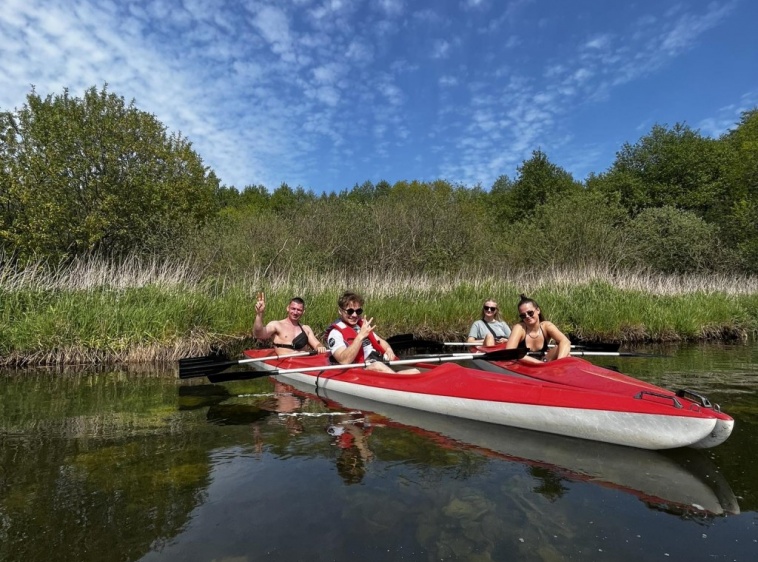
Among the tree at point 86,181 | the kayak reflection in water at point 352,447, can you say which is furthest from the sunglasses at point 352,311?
the tree at point 86,181

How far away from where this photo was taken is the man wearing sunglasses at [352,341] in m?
5.60

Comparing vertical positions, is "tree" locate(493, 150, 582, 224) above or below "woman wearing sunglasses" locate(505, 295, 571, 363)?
above

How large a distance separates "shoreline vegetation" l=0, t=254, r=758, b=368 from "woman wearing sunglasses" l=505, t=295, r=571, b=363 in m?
4.70

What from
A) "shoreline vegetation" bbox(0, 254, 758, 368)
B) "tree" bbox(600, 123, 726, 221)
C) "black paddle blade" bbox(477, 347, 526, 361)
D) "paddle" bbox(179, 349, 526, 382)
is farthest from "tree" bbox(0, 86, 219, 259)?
"tree" bbox(600, 123, 726, 221)

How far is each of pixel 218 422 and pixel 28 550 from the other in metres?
2.39

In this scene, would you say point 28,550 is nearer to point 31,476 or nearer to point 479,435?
point 31,476

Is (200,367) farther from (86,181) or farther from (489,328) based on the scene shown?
(86,181)

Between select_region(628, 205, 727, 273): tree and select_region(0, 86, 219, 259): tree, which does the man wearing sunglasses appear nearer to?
select_region(0, 86, 219, 259): tree

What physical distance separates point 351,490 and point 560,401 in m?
1.91

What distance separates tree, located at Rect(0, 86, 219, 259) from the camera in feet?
48.6

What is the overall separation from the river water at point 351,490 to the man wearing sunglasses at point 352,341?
0.66 m

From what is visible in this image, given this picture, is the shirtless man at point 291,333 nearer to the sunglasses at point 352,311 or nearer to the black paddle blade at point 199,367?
the black paddle blade at point 199,367

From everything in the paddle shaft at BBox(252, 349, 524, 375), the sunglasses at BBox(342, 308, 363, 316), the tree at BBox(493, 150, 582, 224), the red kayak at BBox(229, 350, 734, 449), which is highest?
the tree at BBox(493, 150, 582, 224)

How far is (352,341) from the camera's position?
231 inches
